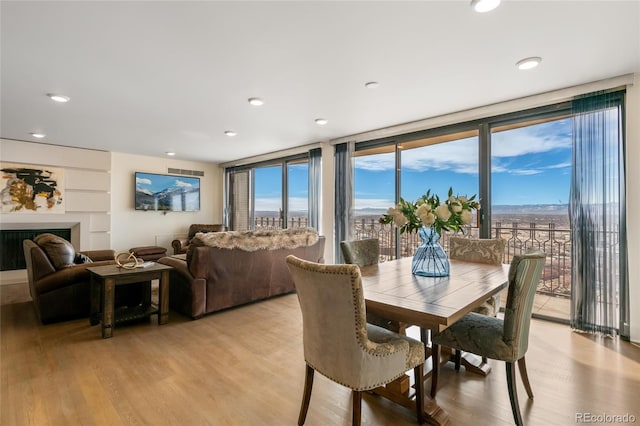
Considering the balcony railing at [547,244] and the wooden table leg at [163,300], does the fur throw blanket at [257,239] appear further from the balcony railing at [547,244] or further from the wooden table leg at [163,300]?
the balcony railing at [547,244]

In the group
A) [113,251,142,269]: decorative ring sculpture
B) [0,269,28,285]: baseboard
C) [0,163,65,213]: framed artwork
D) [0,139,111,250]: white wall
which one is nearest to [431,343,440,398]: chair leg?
[113,251,142,269]: decorative ring sculpture

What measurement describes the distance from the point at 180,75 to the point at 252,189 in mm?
4537

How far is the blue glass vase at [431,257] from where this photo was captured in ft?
7.13

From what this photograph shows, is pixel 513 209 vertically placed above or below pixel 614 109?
below

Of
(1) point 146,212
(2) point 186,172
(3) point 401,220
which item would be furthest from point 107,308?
(2) point 186,172

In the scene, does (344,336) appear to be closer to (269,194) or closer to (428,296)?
(428,296)

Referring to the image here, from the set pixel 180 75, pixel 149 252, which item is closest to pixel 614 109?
pixel 180 75

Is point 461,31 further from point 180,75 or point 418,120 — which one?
point 180,75

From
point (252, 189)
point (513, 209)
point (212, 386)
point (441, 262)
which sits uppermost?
point (252, 189)

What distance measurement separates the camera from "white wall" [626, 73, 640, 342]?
2.82 meters

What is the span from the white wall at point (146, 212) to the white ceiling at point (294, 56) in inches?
91.0

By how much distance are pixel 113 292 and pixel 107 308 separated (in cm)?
15

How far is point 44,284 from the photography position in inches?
127

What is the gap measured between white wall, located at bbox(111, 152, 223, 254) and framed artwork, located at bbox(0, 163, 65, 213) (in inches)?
34.9
